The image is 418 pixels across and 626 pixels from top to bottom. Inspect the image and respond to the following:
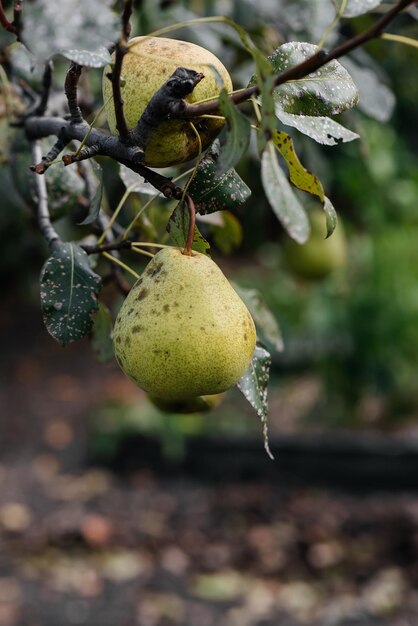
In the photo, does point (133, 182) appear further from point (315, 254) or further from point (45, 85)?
point (315, 254)

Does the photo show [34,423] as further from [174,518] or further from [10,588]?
[10,588]

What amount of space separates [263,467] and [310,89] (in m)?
2.58

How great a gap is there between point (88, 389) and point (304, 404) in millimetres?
1071

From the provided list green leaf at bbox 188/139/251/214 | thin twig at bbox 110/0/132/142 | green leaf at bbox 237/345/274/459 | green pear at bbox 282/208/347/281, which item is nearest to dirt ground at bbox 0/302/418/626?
green pear at bbox 282/208/347/281

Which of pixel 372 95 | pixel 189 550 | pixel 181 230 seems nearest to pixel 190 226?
pixel 181 230

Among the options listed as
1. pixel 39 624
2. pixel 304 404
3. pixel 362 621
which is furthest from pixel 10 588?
pixel 304 404

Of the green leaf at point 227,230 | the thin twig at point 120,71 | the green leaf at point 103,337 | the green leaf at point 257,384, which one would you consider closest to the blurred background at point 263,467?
the green leaf at point 227,230

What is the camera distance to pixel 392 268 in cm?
323

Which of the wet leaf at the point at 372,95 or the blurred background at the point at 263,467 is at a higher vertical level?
the wet leaf at the point at 372,95

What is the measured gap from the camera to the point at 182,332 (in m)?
0.56

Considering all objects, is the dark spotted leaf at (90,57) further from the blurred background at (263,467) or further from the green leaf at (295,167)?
the blurred background at (263,467)

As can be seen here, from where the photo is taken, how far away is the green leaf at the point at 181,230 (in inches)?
24.8

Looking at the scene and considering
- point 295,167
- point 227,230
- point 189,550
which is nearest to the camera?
point 295,167

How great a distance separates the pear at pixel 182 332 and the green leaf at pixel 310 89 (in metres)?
0.14
